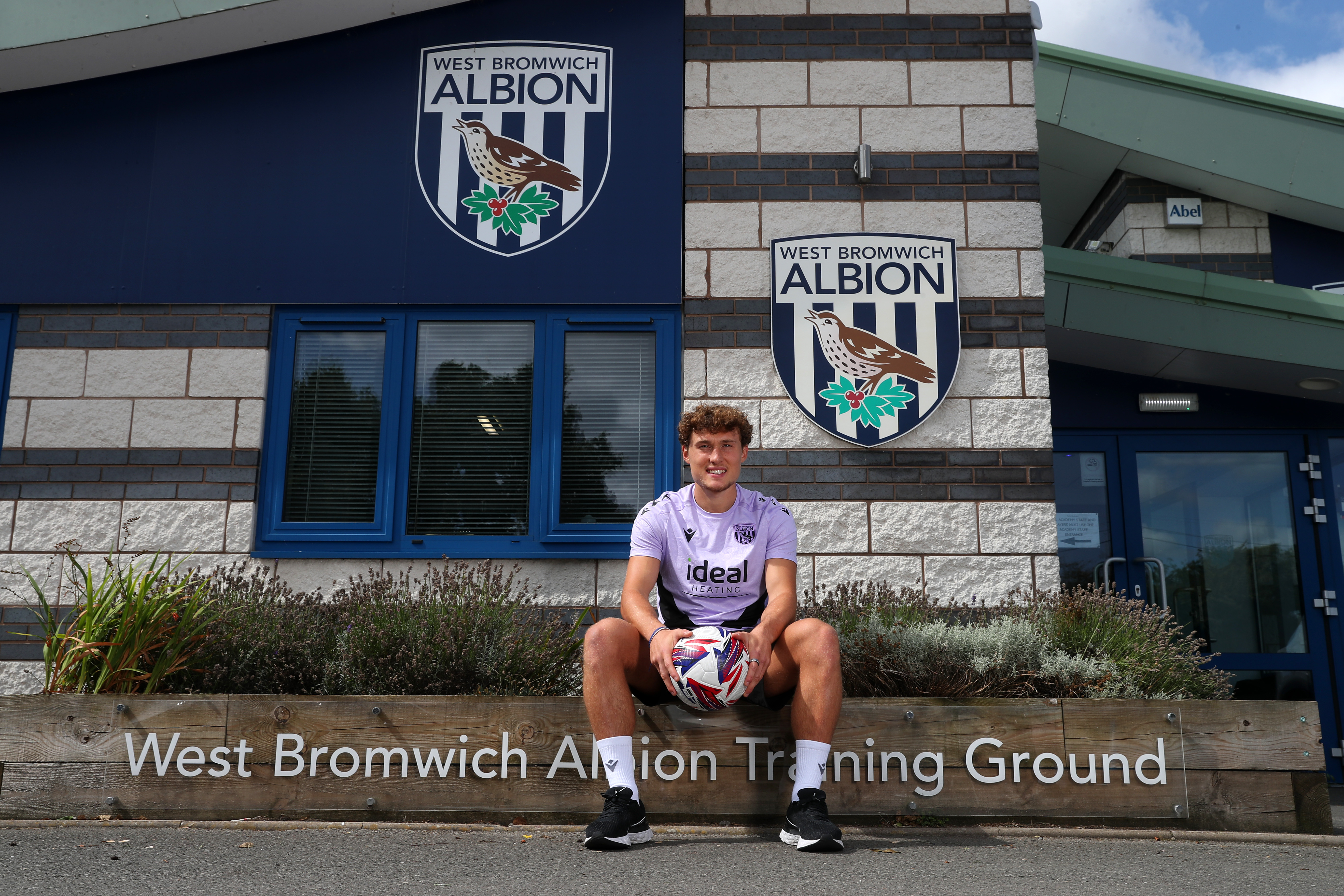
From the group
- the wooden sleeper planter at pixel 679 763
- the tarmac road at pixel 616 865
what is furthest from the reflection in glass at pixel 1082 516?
the tarmac road at pixel 616 865

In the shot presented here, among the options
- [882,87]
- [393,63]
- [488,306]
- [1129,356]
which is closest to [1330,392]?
[1129,356]

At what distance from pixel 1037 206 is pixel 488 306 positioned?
3368mm

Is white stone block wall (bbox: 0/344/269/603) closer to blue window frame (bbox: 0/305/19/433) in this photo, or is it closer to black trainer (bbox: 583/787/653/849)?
blue window frame (bbox: 0/305/19/433)

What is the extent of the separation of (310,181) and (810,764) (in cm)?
467

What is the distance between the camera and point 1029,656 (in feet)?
14.2

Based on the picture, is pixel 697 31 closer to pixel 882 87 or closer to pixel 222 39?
pixel 882 87

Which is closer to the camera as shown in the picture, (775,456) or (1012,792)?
(1012,792)

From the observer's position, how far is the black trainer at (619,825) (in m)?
3.36

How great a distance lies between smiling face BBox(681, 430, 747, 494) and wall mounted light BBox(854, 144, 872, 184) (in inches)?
104

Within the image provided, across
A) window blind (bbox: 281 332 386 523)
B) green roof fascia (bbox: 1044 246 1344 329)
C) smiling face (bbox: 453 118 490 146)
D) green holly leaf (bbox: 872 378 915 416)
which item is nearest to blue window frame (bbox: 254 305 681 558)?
window blind (bbox: 281 332 386 523)

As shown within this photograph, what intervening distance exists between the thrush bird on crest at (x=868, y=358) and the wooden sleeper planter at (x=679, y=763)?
2.27 metres

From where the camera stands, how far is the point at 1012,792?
3.91m

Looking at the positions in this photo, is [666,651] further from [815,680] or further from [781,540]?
[781,540]

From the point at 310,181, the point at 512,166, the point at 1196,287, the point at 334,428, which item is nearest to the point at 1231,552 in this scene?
the point at 1196,287
